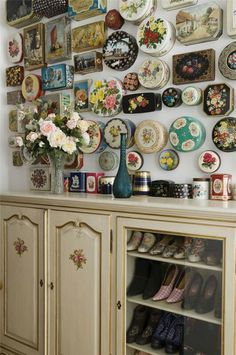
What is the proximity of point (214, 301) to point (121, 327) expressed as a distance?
51 cm

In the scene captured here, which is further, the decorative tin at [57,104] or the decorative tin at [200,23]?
the decorative tin at [57,104]

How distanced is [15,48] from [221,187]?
6.40 ft

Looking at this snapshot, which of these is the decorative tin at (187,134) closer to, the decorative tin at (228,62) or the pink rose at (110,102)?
the decorative tin at (228,62)

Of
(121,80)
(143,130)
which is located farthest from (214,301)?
(121,80)

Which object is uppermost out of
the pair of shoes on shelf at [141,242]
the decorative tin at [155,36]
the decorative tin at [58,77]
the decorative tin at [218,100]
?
the decorative tin at [155,36]

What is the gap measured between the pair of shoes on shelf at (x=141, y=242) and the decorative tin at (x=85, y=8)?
1.45 metres

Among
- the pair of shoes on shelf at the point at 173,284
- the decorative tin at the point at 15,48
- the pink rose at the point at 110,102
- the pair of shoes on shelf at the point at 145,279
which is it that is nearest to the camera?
the pair of shoes on shelf at the point at 173,284

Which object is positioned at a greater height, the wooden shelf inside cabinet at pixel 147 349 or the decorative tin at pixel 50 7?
the decorative tin at pixel 50 7

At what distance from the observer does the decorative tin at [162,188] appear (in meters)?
2.14

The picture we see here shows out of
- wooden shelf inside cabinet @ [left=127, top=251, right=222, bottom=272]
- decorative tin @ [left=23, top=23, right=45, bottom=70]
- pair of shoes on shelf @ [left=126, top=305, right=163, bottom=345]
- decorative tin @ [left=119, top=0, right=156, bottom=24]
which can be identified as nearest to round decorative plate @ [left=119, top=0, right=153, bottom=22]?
decorative tin @ [left=119, top=0, right=156, bottom=24]

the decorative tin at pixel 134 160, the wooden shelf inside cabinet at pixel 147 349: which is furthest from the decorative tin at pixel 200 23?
the wooden shelf inside cabinet at pixel 147 349

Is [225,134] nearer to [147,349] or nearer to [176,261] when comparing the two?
[176,261]

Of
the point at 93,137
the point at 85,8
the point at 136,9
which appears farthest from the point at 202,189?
the point at 85,8

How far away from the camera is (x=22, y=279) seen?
7.85 ft
